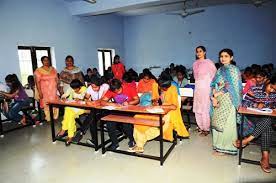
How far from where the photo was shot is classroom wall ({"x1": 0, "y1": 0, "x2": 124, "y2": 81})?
516cm

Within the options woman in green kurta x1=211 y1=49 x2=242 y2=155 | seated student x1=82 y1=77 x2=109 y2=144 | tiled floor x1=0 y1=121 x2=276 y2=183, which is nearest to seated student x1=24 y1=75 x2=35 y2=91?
tiled floor x1=0 y1=121 x2=276 y2=183

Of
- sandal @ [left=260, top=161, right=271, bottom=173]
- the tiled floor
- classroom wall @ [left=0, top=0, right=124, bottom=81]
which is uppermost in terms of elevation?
classroom wall @ [left=0, top=0, right=124, bottom=81]

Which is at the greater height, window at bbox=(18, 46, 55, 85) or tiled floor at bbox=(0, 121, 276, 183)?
window at bbox=(18, 46, 55, 85)

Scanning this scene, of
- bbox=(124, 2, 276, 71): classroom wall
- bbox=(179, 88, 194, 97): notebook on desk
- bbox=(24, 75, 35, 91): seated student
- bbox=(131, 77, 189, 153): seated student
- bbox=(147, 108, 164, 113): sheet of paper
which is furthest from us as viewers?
bbox=(124, 2, 276, 71): classroom wall

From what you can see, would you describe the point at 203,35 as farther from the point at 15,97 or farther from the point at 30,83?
the point at 15,97

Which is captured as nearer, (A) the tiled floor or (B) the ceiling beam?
(A) the tiled floor

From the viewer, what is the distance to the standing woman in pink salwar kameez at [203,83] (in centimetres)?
370

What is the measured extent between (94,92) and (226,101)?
6.95ft

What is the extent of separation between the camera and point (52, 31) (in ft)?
20.2

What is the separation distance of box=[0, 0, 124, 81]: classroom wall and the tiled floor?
8.41ft

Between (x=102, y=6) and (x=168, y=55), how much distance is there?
351cm

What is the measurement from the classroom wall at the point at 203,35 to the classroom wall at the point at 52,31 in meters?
1.09

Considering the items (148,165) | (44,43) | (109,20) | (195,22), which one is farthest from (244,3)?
(148,165)

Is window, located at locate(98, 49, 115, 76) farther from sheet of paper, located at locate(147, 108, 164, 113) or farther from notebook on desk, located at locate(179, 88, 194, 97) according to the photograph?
sheet of paper, located at locate(147, 108, 164, 113)
